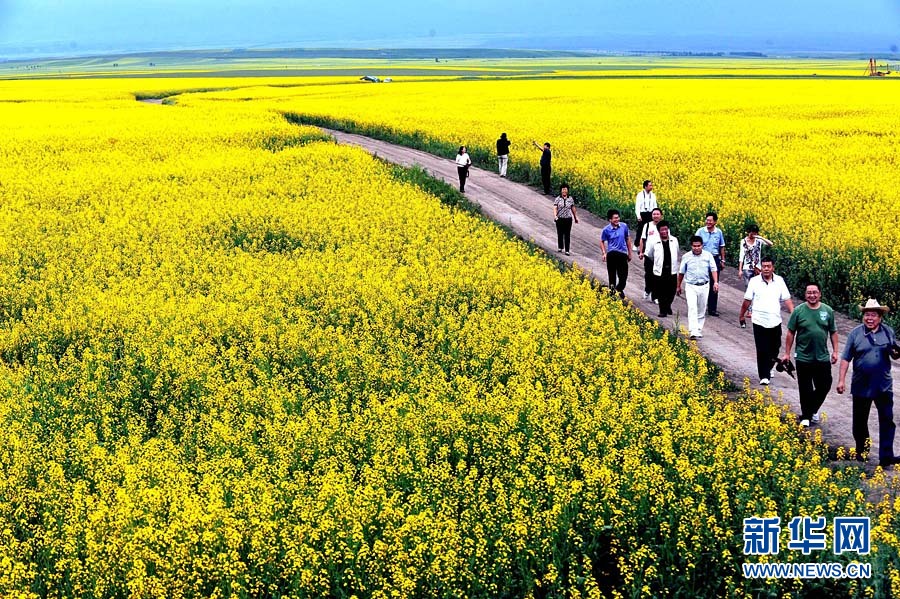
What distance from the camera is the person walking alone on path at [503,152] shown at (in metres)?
33.2

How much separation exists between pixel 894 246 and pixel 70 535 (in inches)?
639

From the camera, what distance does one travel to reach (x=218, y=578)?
24.1 feet

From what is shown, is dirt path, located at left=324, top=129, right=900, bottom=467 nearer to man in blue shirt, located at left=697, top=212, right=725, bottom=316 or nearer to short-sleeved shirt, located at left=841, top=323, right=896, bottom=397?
short-sleeved shirt, located at left=841, top=323, right=896, bottom=397

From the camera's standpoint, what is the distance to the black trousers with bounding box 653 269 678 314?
16.3 metres

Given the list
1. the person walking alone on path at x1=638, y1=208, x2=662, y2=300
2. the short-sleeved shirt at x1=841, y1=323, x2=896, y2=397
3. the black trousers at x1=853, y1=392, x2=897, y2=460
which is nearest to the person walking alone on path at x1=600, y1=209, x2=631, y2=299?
the person walking alone on path at x1=638, y1=208, x2=662, y2=300

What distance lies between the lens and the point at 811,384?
11250 mm

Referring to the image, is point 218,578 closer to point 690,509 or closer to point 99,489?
point 99,489

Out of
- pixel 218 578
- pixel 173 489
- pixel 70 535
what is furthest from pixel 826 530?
pixel 70 535

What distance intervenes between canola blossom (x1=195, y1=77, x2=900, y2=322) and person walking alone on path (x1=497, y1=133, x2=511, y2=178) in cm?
67

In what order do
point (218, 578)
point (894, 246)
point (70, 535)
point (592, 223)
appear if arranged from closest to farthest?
point (218, 578)
point (70, 535)
point (894, 246)
point (592, 223)

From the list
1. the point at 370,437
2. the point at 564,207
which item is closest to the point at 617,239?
the point at 564,207

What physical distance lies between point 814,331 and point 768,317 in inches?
61.8

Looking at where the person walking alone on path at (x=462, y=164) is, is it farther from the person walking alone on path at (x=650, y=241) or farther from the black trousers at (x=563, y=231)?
the person walking alone on path at (x=650, y=241)

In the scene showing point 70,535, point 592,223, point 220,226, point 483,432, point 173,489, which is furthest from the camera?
point 592,223
